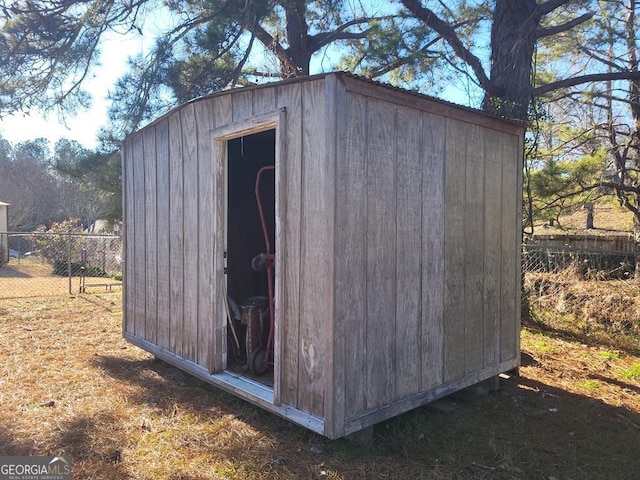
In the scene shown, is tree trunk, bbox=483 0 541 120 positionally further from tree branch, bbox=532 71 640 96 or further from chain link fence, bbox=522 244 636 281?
chain link fence, bbox=522 244 636 281

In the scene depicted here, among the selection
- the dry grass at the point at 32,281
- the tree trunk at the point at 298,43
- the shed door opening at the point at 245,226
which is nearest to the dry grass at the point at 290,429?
the shed door opening at the point at 245,226

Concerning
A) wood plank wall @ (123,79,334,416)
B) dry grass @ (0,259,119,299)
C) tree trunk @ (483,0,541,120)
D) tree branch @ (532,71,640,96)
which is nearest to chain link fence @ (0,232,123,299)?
dry grass @ (0,259,119,299)

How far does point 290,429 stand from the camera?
9.54ft

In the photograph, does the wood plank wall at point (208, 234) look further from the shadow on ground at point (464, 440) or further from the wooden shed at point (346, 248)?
the shadow on ground at point (464, 440)

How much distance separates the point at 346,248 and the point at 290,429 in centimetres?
132

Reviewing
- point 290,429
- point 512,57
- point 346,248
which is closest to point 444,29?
point 512,57

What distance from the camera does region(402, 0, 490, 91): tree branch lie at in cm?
525

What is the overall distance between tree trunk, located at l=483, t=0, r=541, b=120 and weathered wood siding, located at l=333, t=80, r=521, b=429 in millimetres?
1333

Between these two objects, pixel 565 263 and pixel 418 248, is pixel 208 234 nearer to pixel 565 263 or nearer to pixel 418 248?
pixel 418 248

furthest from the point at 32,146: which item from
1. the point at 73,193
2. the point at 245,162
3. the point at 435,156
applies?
the point at 435,156

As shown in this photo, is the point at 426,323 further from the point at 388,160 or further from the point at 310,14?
the point at 310,14

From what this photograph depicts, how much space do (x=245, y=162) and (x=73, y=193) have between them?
95.0 feet

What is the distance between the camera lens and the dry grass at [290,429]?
96.1 inches

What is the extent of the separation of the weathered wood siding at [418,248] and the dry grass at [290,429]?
301 mm
